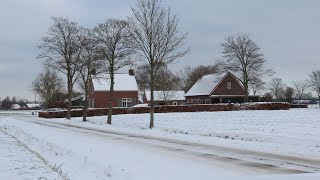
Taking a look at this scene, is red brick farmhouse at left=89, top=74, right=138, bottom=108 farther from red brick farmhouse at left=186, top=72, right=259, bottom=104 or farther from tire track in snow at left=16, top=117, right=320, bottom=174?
tire track in snow at left=16, top=117, right=320, bottom=174

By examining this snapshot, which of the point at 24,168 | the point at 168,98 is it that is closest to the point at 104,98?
the point at 168,98

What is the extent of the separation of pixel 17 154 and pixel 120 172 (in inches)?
210

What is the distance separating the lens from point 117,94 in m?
82.6

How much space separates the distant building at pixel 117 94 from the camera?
3243 inches

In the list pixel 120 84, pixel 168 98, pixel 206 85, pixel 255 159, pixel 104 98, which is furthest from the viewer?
pixel 168 98

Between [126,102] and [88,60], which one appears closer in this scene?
[88,60]

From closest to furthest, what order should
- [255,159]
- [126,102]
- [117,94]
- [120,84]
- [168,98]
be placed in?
[255,159] < [117,94] < [126,102] < [120,84] < [168,98]

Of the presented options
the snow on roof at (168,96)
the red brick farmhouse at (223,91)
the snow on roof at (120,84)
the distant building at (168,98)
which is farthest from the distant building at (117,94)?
the snow on roof at (168,96)

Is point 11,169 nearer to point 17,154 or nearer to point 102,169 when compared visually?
point 102,169

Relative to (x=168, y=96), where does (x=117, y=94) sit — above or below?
below

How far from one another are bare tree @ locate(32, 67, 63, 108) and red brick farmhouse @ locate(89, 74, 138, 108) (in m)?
19.3

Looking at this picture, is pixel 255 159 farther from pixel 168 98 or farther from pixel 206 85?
pixel 168 98

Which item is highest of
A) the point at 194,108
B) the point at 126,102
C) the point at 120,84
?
the point at 120,84

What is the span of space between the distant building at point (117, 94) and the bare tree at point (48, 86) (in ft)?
61.5
